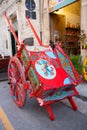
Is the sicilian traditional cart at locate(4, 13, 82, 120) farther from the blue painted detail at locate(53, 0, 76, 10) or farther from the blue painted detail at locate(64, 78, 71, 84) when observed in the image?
the blue painted detail at locate(53, 0, 76, 10)

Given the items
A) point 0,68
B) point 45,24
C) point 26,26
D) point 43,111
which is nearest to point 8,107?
point 43,111

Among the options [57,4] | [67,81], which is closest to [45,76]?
[67,81]

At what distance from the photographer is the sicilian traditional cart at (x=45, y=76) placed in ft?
8.65

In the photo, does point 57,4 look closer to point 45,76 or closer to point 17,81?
point 17,81

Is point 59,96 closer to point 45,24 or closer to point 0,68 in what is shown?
point 0,68

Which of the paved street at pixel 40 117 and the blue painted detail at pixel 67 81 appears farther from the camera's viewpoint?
the blue painted detail at pixel 67 81

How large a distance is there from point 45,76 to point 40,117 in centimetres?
79

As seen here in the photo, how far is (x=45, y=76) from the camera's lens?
8.92 ft

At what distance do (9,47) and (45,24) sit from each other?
5313mm

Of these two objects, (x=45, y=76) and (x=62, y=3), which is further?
(x=62, y=3)

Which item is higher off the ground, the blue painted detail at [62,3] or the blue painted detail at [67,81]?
the blue painted detail at [62,3]

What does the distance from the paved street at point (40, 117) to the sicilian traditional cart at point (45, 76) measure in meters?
0.15

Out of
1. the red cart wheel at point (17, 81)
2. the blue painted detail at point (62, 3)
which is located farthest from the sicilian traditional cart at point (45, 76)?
the blue painted detail at point (62, 3)

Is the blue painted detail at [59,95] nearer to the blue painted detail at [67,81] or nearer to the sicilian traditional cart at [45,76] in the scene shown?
the sicilian traditional cart at [45,76]
